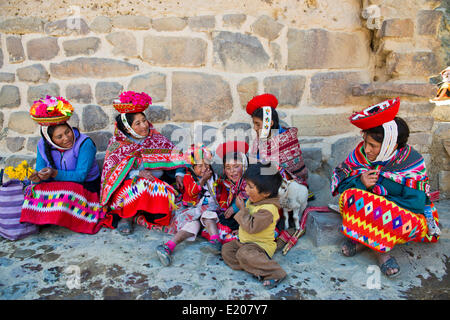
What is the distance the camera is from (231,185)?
2.71 metres

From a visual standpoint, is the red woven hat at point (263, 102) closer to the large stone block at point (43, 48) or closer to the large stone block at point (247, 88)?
the large stone block at point (247, 88)

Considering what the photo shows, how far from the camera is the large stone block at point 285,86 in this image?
322 cm

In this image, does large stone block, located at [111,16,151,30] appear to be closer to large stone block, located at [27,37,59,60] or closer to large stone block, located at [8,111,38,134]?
large stone block, located at [27,37,59,60]

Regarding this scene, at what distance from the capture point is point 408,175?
2162 millimetres

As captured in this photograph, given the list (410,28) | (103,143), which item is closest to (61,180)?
(103,143)

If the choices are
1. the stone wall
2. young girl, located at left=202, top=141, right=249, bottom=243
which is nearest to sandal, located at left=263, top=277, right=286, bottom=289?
young girl, located at left=202, top=141, right=249, bottom=243

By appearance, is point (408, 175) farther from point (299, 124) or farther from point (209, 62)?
point (209, 62)

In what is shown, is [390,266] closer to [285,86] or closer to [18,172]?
[285,86]

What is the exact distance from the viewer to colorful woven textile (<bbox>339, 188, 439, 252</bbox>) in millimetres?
2070

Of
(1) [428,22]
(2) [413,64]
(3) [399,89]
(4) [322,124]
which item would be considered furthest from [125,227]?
(1) [428,22]

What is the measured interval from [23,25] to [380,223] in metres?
3.81

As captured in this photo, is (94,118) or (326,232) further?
(94,118)

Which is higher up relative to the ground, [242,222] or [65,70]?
[65,70]

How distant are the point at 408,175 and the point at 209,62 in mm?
2084
